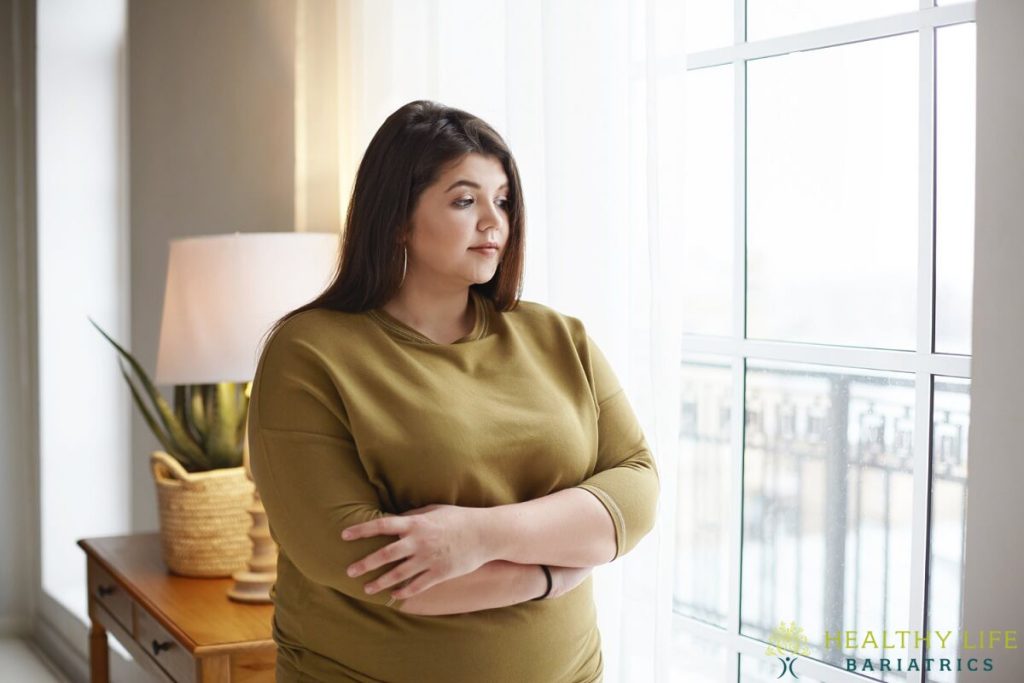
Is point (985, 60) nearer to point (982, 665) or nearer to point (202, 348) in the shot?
point (982, 665)

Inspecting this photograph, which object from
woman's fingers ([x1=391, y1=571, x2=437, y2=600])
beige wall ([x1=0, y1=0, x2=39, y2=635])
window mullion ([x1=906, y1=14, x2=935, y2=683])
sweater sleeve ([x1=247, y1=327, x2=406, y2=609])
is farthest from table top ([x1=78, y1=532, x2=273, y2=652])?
beige wall ([x1=0, y1=0, x2=39, y2=635])

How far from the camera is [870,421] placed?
1664 mm

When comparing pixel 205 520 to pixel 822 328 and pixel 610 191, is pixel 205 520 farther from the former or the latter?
pixel 822 328

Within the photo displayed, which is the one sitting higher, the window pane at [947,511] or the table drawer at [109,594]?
the window pane at [947,511]

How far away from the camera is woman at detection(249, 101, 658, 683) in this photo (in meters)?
1.36

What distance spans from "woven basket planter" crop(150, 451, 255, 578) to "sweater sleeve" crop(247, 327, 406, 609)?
100cm

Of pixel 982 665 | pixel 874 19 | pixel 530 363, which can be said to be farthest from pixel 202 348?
pixel 982 665

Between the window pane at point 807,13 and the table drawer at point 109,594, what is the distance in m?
1.79

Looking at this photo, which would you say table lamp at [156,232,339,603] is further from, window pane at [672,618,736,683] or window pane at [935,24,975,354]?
window pane at [935,24,975,354]

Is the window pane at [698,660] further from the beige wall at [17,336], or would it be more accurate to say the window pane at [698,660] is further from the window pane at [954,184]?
the beige wall at [17,336]

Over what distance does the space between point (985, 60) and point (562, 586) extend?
0.85m

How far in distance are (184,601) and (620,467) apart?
1.14m

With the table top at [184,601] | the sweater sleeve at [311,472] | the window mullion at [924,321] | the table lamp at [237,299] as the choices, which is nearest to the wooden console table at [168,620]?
the table top at [184,601]

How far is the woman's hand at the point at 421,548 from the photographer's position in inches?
51.8
